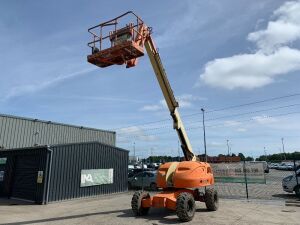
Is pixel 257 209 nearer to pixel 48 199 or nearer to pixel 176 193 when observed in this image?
pixel 176 193

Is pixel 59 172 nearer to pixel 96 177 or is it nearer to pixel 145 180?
pixel 96 177

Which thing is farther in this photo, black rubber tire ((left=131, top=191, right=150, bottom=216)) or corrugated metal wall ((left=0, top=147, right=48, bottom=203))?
corrugated metal wall ((left=0, top=147, right=48, bottom=203))

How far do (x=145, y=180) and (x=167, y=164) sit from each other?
1322 centimetres

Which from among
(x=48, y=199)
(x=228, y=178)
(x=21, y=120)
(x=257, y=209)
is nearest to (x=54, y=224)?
(x=48, y=199)

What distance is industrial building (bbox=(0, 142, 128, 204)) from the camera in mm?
18984

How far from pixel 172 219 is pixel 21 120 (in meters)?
20.0

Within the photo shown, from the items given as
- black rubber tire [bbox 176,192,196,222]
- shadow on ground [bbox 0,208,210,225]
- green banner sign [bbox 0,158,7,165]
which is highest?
green banner sign [bbox 0,158,7,165]

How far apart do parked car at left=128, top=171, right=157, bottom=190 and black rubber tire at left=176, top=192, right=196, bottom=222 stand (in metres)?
14.2

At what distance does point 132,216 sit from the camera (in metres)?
13.5

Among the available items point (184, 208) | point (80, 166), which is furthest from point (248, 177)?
point (80, 166)

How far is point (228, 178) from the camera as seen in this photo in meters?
21.5

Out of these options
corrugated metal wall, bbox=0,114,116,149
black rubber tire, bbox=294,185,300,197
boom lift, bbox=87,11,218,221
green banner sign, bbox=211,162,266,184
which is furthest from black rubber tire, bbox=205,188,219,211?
corrugated metal wall, bbox=0,114,116,149

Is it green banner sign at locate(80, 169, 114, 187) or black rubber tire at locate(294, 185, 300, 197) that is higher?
green banner sign at locate(80, 169, 114, 187)

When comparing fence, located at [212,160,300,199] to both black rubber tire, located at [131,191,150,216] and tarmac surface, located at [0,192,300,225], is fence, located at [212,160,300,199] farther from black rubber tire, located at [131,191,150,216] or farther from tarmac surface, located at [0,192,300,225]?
black rubber tire, located at [131,191,150,216]
